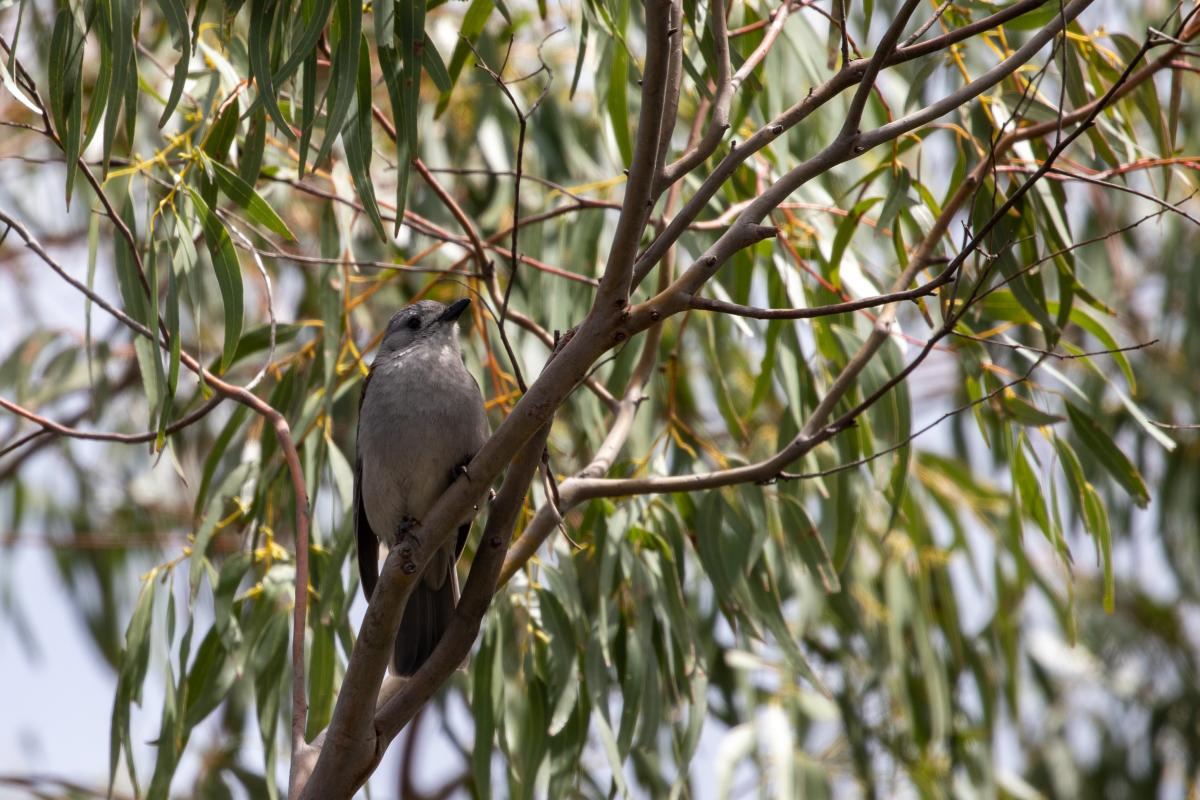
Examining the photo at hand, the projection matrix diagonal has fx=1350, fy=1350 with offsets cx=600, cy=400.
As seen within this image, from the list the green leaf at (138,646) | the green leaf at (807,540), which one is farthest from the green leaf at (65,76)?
the green leaf at (807,540)

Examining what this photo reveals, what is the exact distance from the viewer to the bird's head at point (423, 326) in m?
3.66

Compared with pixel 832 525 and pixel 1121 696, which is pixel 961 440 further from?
pixel 832 525

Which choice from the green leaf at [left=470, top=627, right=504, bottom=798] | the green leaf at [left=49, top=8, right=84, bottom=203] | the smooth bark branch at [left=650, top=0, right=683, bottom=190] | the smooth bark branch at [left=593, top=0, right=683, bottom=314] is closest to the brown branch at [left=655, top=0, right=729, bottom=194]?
the smooth bark branch at [left=650, top=0, right=683, bottom=190]

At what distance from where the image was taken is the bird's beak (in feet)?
11.9

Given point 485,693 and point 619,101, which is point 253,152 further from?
point 485,693

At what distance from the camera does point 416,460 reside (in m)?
3.28

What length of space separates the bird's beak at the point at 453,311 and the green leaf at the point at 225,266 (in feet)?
2.73

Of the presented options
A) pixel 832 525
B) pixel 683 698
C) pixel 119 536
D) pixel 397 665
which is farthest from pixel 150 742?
pixel 119 536

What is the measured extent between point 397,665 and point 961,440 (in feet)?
12.6

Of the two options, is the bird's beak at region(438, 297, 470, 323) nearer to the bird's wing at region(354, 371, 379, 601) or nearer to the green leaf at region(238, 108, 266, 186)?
the bird's wing at region(354, 371, 379, 601)

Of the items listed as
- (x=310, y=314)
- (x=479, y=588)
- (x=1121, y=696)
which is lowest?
(x=479, y=588)

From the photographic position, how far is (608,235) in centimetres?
438

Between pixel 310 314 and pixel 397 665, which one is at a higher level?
pixel 310 314

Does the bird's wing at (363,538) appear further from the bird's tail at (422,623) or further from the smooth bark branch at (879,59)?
the smooth bark branch at (879,59)
